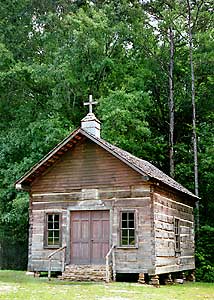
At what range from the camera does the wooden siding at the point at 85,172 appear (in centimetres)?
1998

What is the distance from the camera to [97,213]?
20.2m

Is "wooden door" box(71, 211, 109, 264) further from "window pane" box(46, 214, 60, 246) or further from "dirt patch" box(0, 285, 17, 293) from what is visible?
"dirt patch" box(0, 285, 17, 293)

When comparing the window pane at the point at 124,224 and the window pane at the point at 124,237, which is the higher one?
the window pane at the point at 124,224

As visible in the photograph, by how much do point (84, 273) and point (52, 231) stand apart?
2644mm

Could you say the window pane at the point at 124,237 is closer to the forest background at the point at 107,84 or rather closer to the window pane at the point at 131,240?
the window pane at the point at 131,240

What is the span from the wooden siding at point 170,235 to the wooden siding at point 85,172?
5.37ft

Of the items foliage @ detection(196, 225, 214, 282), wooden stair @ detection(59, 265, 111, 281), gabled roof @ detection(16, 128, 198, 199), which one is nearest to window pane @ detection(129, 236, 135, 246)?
wooden stair @ detection(59, 265, 111, 281)

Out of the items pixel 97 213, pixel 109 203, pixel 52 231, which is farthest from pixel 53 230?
pixel 109 203

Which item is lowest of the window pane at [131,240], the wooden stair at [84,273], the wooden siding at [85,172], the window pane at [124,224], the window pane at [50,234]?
the wooden stair at [84,273]

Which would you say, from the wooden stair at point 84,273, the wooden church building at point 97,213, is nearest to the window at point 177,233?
the wooden church building at point 97,213

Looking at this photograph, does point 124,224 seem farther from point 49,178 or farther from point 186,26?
point 186,26

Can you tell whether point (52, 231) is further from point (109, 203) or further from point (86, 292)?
point (86, 292)

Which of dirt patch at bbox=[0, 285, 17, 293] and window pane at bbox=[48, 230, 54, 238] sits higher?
window pane at bbox=[48, 230, 54, 238]

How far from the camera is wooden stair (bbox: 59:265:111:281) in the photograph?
18.9m
